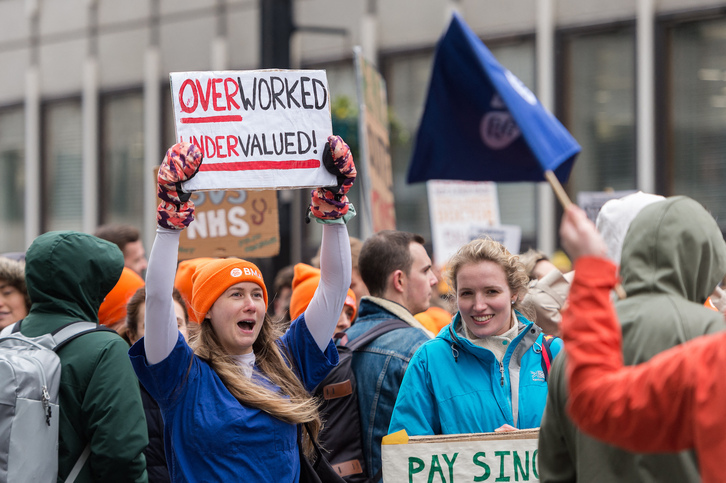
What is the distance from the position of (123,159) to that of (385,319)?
47.6 ft

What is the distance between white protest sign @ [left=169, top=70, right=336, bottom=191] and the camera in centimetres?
358

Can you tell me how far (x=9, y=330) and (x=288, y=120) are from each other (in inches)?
58.1

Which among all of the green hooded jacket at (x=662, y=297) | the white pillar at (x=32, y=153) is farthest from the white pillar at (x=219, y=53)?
the green hooded jacket at (x=662, y=297)

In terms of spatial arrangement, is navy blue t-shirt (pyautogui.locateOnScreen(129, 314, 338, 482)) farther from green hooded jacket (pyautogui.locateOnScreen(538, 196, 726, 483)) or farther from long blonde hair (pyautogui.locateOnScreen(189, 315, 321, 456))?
green hooded jacket (pyautogui.locateOnScreen(538, 196, 726, 483))

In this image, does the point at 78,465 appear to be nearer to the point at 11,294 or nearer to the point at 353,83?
the point at 11,294

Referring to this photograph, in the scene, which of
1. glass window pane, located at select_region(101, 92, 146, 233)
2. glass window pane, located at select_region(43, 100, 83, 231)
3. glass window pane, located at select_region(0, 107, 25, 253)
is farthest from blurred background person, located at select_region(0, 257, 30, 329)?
glass window pane, located at select_region(0, 107, 25, 253)

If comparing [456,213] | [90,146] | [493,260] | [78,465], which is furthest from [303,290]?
[90,146]

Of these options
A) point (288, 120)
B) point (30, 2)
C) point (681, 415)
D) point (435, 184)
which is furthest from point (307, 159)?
point (30, 2)

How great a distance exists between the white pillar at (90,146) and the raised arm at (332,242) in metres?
15.5

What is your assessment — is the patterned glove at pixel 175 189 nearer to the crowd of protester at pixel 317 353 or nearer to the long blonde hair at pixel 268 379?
the crowd of protester at pixel 317 353

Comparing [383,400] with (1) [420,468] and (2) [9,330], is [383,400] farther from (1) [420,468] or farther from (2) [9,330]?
(2) [9,330]

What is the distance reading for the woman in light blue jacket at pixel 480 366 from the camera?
3.72 m

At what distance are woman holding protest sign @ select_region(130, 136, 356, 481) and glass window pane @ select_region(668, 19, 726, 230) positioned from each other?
946cm

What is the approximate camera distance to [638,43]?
480 inches
